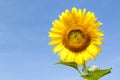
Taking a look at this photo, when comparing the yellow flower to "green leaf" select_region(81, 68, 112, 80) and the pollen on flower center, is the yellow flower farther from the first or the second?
"green leaf" select_region(81, 68, 112, 80)

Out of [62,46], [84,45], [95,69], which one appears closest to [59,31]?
[62,46]

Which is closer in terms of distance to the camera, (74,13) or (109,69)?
(109,69)

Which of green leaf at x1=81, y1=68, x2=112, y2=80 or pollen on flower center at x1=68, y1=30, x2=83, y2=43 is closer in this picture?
green leaf at x1=81, y1=68, x2=112, y2=80

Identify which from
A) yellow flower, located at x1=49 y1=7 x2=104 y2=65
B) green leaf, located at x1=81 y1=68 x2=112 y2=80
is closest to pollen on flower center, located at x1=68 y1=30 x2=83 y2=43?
yellow flower, located at x1=49 y1=7 x2=104 y2=65

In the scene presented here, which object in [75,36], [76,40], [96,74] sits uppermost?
[75,36]

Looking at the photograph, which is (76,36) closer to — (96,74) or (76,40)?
(76,40)

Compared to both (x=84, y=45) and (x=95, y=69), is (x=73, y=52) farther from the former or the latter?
(x=95, y=69)

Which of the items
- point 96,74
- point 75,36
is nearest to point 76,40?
point 75,36
